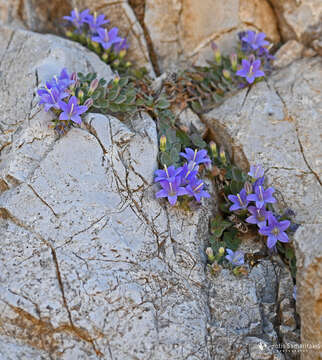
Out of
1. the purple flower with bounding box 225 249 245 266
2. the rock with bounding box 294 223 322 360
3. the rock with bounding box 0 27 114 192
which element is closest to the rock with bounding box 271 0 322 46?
the rock with bounding box 0 27 114 192

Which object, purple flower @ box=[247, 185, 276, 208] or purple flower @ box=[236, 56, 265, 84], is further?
purple flower @ box=[236, 56, 265, 84]

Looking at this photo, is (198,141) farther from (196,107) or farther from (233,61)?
(233,61)

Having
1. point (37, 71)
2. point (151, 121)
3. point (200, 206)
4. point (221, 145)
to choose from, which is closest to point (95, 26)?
point (37, 71)

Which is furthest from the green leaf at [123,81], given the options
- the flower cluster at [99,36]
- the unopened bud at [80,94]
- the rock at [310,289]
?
the rock at [310,289]

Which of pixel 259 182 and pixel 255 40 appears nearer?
pixel 259 182

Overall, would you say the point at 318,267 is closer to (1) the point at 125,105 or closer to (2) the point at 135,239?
(2) the point at 135,239

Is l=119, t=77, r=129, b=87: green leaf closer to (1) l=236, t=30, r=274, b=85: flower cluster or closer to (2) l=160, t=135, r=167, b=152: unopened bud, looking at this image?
(2) l=160, t=135, r=167, b=152: unopened bud

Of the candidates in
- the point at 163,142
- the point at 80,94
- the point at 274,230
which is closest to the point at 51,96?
the point at 80,94
